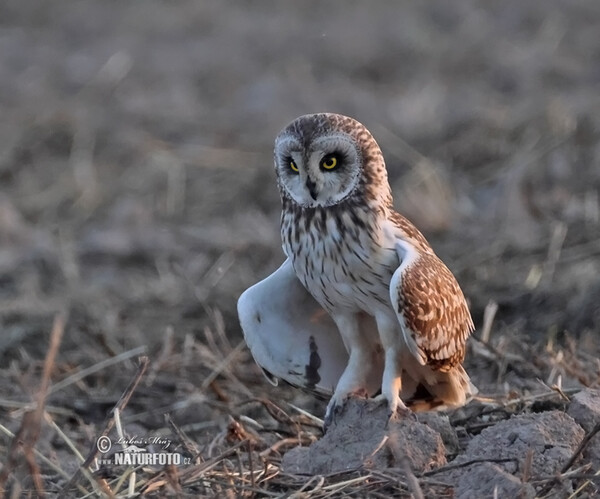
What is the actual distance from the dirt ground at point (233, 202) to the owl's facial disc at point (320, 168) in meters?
1.01

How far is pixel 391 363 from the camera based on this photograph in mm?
4703

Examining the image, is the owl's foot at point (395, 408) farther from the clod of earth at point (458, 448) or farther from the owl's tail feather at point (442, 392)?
the owl's tail feather at point (442, 392)

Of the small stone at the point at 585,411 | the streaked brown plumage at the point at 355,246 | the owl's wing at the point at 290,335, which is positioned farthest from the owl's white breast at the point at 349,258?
the small stone at the point at 585,411

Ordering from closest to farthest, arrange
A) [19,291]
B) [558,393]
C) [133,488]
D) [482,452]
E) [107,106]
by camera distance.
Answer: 1. [133,488]
2. [482,452]
3. [558,393]
4. [19,291]
5. [107,106]

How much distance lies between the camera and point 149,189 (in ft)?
37.4

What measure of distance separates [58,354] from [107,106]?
7.71 m

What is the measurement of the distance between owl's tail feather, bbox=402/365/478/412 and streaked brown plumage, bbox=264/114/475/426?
160 millimetres

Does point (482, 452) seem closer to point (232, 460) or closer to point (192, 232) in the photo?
point (232, 460)

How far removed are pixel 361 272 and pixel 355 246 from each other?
0.10 metres

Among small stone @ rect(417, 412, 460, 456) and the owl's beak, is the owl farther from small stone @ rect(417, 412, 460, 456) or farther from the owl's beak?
small stone @ rect(417, 412, 460, 456)

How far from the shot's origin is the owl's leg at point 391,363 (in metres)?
4.61

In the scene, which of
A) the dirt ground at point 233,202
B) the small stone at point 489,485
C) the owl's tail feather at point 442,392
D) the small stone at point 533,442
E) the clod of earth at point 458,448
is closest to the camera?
the small stone at point 489,485

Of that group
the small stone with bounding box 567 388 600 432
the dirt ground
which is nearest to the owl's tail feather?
the dirt ground

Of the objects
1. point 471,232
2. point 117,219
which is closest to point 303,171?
point 471,232
